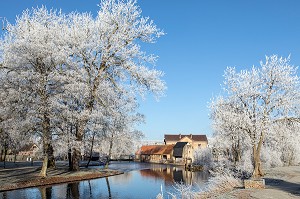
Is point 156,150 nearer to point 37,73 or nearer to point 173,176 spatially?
point 173,176

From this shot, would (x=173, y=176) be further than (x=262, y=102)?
Yes

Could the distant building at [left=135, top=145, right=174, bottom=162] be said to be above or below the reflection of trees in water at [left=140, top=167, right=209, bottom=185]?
above

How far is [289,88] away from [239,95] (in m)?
4.21

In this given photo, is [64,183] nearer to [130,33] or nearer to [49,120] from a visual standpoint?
[49,120]

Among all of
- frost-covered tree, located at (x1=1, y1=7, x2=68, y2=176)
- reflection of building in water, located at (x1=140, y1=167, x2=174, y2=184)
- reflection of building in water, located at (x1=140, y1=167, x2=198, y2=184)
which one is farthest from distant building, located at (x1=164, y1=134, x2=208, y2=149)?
frost-covered tree, located at (x1=1, y1=7, x2=68, y2=176)

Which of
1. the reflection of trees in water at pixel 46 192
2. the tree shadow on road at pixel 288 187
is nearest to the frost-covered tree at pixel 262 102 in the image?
the tree shadow on road at pixel 288 187

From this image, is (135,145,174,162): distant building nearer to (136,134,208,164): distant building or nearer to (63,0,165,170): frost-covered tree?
(136,134,208,164): distant building

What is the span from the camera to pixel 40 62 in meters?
28.0

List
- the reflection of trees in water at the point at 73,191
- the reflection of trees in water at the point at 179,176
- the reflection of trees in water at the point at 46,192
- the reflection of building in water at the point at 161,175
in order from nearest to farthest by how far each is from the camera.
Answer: the reflection of trees in water at the point at 46,192, the reflection of trees in water at the point at 73,191, the reflection of trees in water at the point at 179,176, the reflection of building in water at the point at 161,175

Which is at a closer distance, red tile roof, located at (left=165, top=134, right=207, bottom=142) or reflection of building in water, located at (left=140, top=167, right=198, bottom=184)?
reflection of building in water, located at (left=140, top=167, right=198, bottom=184)

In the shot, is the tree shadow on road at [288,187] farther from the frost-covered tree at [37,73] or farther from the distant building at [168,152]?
the distant building at [168,152]

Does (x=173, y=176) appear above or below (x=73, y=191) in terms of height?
below

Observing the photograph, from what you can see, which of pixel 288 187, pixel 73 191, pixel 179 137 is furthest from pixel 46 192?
pixel 179 137

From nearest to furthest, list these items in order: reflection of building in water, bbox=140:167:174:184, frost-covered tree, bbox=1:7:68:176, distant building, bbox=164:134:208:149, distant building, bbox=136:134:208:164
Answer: frost-covered tree, bbox=1:7:68:176 → reflection of building in water, bbox=140:167:174:184 → distant building, bbox=136:134:208:164 → distant building, bbox=164:134:208:149
